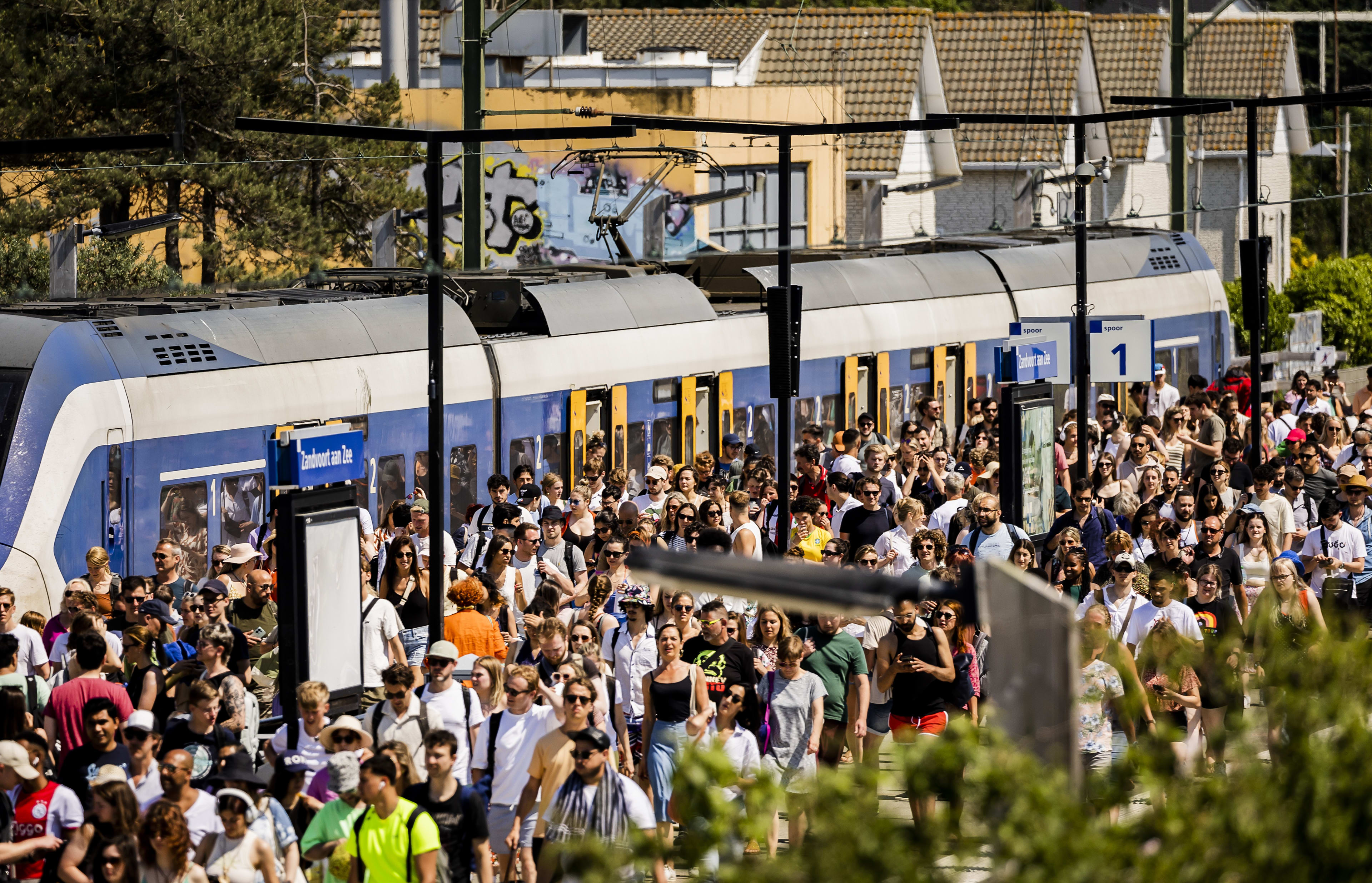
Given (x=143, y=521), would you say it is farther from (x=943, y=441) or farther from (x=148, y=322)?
(x=943, y=441)

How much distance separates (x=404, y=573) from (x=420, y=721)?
361 centimetres

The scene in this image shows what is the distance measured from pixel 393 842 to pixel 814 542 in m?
7.04

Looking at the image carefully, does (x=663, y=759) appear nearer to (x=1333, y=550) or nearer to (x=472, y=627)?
(x=472, y=627)

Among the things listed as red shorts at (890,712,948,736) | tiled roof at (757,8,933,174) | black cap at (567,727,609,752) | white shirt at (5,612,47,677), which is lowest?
red shorts at (890,712,948,736)

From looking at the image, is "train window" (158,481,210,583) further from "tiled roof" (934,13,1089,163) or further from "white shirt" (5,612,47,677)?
"tiled roof" (934,13,1089,163)

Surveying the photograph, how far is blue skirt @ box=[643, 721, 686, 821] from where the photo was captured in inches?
408

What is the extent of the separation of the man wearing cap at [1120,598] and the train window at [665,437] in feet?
29.6

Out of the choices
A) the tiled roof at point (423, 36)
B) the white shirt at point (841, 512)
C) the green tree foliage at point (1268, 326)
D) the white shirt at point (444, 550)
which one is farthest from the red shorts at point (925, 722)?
the tiled roof at point (423, 36)

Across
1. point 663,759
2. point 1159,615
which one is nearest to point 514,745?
point 663,759

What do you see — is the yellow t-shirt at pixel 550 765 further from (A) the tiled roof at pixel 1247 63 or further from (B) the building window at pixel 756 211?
(A) the tiled roof at pixel 1247 63

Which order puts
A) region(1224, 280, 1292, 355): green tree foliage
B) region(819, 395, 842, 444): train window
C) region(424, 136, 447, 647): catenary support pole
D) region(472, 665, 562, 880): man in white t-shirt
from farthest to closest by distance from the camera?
1. region(1224, 280, 1292, 355): green tree foliage
2. region(819, 395, 842, 444): train window
3. region(424, 136, 447, 647): catenary support pole
4. region(472, 665, 562, 880): man in white t-shirt

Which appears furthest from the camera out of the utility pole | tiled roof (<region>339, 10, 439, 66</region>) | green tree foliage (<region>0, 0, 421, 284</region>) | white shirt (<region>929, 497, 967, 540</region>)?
tiled roof (<region>339, 10, 439, 66</region>)

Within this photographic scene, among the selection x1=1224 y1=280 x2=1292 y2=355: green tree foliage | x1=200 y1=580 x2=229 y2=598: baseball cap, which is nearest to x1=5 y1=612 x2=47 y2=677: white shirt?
x1=200 y1=580 x2=229 y2=598: baseball cap

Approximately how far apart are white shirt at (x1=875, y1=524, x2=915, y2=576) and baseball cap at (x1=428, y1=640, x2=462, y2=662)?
4715mm
